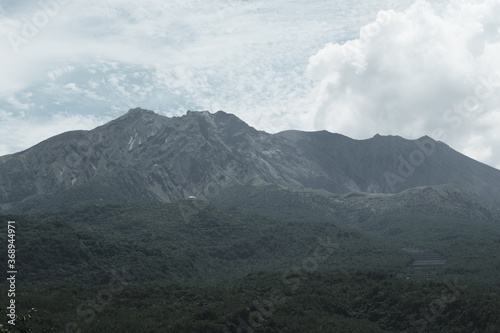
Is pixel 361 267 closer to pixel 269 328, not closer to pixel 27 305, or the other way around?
pixel 269 328

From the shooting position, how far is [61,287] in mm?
120875

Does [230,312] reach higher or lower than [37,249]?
lower

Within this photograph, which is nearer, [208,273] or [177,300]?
[177,300]

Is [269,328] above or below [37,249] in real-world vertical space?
below

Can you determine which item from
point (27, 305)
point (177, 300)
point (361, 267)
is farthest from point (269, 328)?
point (361, 267)

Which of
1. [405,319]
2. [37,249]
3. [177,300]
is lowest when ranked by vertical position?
[405,319]

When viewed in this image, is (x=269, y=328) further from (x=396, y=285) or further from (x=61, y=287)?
(x=61, y=287)

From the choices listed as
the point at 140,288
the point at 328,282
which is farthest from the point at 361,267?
the point at 140,288

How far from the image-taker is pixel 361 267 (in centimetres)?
18400

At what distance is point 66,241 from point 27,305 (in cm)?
7157

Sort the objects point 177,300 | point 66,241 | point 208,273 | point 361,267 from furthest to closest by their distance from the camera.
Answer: point 208,273 → point 361,267 → point 66,241 → point 177,300

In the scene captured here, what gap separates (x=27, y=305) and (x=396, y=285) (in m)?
89.9

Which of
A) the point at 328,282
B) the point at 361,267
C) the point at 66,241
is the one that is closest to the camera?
the point at 328,282

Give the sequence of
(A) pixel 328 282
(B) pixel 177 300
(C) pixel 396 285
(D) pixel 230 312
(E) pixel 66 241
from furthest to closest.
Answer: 1. (E) pixel 66 241
2. (A) pixel 328 282
3. (C) pixel 396 285
4. (B) pixel 177 300
5. (D) pixel 230 312
